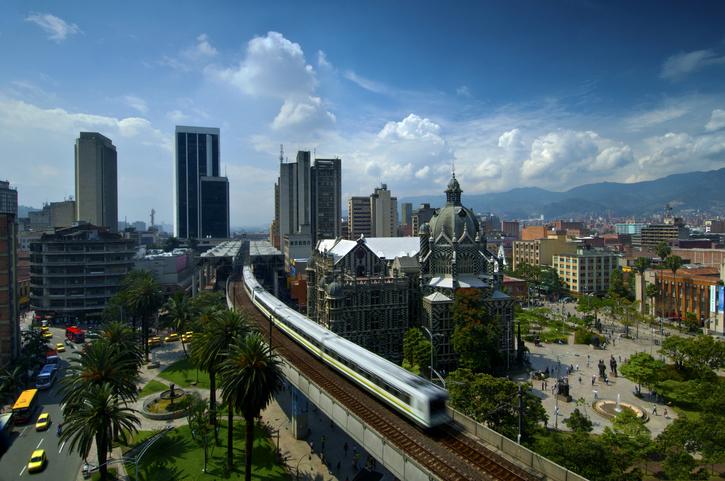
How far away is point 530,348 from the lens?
282ft

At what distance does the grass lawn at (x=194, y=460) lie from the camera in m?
→ 41.3

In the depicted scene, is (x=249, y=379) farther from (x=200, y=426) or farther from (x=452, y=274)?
(x=452, y=274)

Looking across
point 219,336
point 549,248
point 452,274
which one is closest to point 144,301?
point 219,336

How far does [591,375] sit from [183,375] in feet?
218

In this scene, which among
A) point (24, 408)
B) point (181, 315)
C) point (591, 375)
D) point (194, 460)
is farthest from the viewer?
point (181, 315)

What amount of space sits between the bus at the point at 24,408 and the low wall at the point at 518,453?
5180 cm

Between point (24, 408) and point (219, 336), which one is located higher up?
point (219, 336)

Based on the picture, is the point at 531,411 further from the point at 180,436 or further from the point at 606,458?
the point at 180,436

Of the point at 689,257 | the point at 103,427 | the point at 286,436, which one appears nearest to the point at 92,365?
the point at 103,427

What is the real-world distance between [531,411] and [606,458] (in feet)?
31.1

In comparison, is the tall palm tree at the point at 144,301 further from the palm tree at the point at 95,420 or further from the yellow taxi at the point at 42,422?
the palm tree at the point at 95,420

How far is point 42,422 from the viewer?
164 feet

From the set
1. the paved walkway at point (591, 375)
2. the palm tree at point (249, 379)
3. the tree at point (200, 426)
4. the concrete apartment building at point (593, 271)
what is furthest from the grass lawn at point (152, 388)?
the concrete apartment building at point (593, 271)

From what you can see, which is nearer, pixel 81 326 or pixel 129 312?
pixel 129 312
